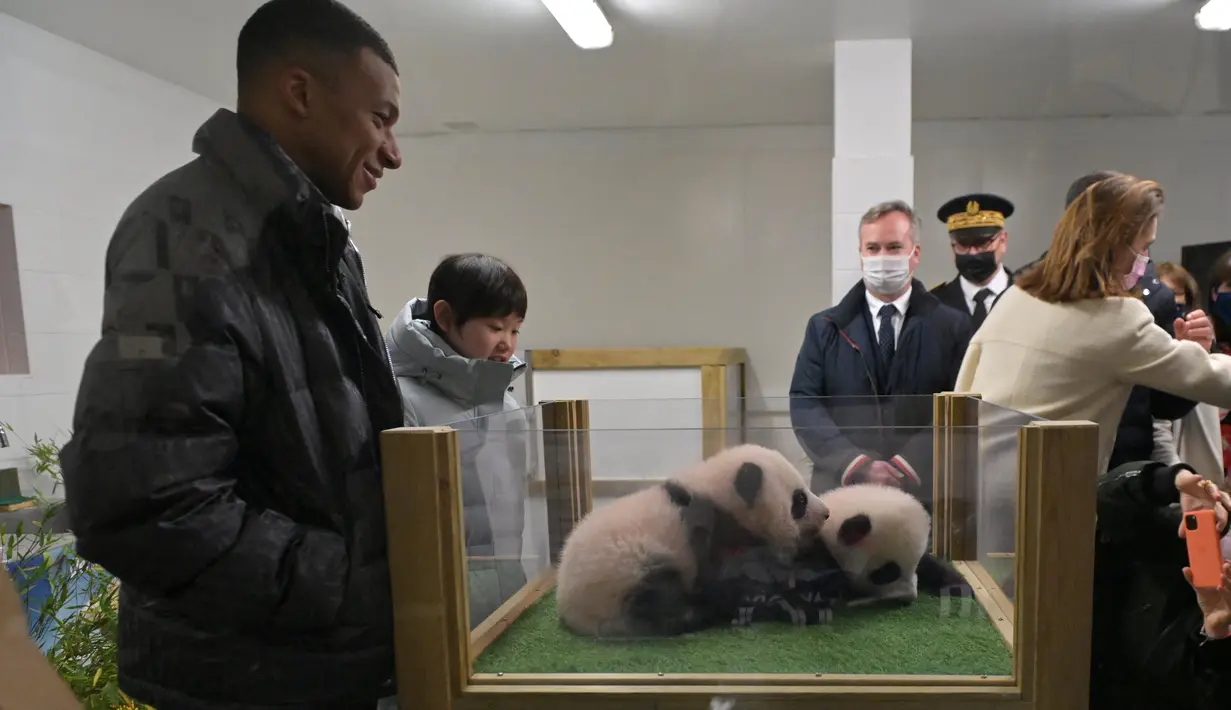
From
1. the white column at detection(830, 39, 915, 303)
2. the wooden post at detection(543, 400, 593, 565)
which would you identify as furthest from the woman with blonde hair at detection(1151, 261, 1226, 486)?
the wooden post at detection(543, 400, 593, 565)

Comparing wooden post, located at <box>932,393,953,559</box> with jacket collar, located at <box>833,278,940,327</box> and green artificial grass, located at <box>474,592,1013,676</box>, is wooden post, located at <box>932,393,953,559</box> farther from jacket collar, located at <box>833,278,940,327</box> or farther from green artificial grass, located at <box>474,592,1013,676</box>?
jacket collar, located at <box>833,278,940,327</box>

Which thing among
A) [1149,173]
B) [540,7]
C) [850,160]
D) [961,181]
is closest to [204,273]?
[540,7]

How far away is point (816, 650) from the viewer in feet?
2.21

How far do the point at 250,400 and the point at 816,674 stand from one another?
0.55 meters

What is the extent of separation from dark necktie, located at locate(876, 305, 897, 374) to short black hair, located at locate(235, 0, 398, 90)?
50.0 inches

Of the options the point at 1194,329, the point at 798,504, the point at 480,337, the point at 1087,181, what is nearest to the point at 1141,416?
the point at 1194,329

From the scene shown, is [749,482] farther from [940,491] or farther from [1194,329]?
[1194,329]

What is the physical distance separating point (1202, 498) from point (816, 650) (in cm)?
40

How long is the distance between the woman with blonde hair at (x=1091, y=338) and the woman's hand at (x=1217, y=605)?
0.91ft

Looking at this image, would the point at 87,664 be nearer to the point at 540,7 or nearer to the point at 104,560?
the point at 104,560

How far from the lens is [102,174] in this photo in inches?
40.0

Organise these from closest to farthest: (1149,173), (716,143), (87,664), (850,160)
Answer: (87,664) → (850,160) → (1149,173) → (716,143)

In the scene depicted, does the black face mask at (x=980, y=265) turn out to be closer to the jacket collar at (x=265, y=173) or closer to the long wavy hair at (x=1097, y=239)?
the long wavy hair at (x=1097, y=239)

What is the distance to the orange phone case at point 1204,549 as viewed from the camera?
65 cm
